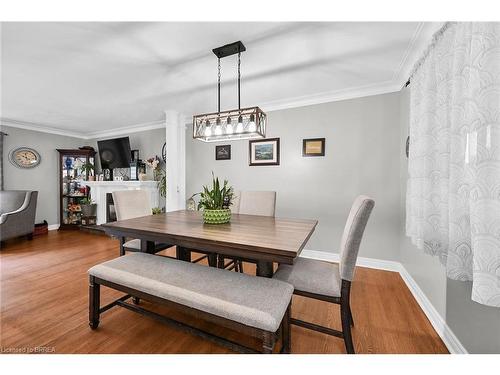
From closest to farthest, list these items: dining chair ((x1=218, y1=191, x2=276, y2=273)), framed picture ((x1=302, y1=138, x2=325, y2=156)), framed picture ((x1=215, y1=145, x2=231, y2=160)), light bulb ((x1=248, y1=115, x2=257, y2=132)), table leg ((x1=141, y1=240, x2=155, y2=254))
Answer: light bulb ((x1=248, y1=115, x2=257, y2=132)) < table leg ((x1=141, y1=240, x2=155, y2=254)) < dining chair ((x1=218, y1=191, x2=276, y2=273)) < framed picture ((x1=302, y1=138, x2=325, y2=156)) < framed picture ((x1=215, y1=145, x2=231, y2=160))

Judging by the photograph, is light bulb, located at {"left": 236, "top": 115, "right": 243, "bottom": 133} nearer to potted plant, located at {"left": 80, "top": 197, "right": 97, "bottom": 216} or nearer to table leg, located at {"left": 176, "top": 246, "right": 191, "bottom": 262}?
table leg, located at {"left": 176, "top": 246, "right": 191, "bottom": 262}

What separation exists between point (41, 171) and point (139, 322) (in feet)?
16.8

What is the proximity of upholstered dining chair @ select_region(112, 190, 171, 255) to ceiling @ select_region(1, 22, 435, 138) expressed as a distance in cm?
137

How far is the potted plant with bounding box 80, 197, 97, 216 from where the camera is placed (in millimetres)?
4863

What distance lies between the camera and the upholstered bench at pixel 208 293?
3.52ft

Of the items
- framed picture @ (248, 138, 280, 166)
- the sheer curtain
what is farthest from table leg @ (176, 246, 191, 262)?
the sheer curtain

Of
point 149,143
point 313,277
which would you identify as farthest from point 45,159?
point 313,277

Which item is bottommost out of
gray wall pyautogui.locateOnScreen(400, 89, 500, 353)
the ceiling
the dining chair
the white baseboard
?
the white baseboard

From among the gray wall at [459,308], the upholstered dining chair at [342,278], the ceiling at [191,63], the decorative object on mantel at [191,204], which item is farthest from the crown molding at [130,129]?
the gray wall at [459,308]

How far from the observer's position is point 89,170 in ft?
16.9

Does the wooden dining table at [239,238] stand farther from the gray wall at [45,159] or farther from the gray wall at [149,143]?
the gray wall at [45,159]

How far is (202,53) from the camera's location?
2.00 metres

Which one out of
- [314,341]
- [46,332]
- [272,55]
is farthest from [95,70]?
[314,341]
